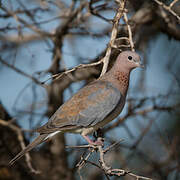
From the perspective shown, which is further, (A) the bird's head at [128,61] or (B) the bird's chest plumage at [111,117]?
(A) the bird's head at [128,61]

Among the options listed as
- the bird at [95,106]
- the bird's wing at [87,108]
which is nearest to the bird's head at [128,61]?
the bird at [95,106]

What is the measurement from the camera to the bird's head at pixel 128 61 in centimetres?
320

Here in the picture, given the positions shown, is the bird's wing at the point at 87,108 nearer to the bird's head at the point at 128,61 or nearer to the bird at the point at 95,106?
the bird at the point at 95,106

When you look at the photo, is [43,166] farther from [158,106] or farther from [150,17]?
[150,17]

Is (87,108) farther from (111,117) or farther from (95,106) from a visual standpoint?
(111,117)

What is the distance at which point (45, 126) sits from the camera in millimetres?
3061

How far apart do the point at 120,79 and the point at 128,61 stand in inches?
7.1

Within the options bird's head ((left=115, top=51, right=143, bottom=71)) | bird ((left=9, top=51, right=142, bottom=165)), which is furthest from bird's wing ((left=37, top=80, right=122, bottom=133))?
bird's head ((left=115, top=51, right=143, bottom=71))

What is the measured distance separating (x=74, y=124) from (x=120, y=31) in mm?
1389

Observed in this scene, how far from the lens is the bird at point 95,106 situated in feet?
10.1

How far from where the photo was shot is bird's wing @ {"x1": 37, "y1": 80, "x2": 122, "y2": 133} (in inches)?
121

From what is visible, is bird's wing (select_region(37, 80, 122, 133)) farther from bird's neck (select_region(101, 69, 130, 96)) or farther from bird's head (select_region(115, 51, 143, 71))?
bird's head (select_region(115, 51, 143, 71))

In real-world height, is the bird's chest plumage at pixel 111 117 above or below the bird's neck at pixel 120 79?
below

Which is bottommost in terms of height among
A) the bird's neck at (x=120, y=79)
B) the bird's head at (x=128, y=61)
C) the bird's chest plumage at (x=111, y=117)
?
the bird's chest plumage at (x=111, y=117)
